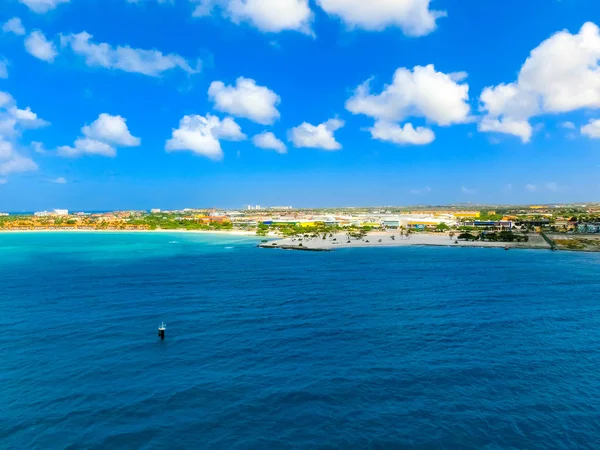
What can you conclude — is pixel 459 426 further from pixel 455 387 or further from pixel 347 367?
pixel 347 367

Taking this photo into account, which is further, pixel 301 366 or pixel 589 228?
pixel 589 228

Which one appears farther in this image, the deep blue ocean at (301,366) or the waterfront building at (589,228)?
the waterfront building at (589,228)

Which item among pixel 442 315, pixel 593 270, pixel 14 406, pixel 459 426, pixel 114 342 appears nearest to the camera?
pixel 459 426

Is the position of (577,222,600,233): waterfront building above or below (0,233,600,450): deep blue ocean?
above

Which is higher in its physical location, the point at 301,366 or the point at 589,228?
the point at 589,228

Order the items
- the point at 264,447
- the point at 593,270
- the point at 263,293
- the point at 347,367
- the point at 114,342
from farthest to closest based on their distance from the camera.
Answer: the point at 593,270 → the point at 263,293 → the point at 114,342 → the point at 347,367 → the point at 264,447

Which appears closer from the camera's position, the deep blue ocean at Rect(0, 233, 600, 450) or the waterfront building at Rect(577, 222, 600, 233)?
the deep blue ocean at Rect(0, 233, 600, 450)

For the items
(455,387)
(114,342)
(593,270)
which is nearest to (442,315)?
(455,387)

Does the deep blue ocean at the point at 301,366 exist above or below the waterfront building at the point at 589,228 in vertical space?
below
